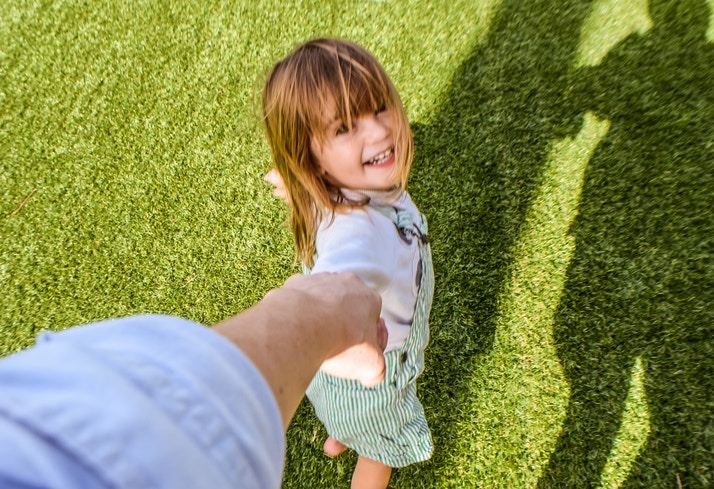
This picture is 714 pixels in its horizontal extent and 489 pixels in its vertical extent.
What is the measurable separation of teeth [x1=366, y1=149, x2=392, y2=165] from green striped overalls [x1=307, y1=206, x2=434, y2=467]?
169mm

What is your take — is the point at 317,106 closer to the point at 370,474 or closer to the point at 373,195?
the point at 373,195

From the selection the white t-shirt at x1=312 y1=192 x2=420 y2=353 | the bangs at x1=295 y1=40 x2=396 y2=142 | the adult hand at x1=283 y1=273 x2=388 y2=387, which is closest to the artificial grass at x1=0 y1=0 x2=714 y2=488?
the white t-shirt at x1=312 y1=192 x2=420 y2=353

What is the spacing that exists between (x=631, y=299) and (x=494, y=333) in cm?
67

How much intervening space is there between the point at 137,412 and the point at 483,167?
2.40 meters

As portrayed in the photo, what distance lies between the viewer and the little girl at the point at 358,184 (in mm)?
1411

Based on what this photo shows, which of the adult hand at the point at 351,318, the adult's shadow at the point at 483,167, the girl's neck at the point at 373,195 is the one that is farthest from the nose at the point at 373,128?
the adult's shadow at the point at 483,167

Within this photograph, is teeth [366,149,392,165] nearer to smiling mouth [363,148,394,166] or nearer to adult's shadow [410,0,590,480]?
smiling mouth [363,148,394,166]

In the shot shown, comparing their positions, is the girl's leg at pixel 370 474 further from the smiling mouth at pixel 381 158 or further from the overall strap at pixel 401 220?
the smiling mouth at pixel 381 158

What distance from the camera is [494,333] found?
7.07 feet

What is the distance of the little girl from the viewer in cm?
141

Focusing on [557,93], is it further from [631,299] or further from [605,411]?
[605,411]

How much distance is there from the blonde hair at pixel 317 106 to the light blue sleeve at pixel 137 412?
101 cm

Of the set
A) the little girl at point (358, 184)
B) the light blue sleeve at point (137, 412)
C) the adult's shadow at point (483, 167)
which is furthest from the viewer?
the adult's shadow at point (483, 167)

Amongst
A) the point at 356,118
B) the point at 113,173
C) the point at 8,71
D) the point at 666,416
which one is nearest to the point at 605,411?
the point at 666,416
